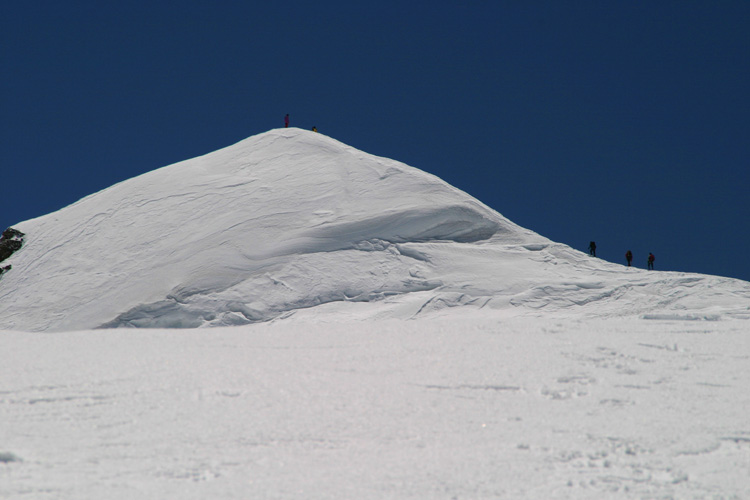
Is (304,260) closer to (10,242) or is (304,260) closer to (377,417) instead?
(10,242)

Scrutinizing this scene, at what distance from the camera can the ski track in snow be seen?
9.17 metres

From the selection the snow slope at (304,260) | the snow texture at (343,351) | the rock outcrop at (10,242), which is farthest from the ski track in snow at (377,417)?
the rock outcrop at (10,242)

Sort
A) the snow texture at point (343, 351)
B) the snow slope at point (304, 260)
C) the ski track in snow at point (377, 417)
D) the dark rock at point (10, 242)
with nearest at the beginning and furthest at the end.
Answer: the ski track in snow at point (377, 417) → the snow texture at point (343, 351) → the snow slope at point (304, 260) → the dark rock at point (10, 242)

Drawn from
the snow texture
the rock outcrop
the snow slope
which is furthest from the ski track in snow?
the rock outcrop

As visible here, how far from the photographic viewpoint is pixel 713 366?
47.7 feet

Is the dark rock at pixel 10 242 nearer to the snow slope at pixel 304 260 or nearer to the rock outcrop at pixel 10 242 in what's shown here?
the rock outcrop at pixel 10 242

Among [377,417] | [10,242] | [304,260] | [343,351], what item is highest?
[377,417]

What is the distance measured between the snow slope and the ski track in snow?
5.75m

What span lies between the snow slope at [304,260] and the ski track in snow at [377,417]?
5.75 metres

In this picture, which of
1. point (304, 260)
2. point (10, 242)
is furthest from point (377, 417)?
point (10, 242)

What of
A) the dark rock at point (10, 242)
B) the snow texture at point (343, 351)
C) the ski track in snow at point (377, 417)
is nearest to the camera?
the ski track in snow at point (377, 417)

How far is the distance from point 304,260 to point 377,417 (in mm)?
13586

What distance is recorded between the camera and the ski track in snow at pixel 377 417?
9172mm

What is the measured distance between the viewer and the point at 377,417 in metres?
11.2
